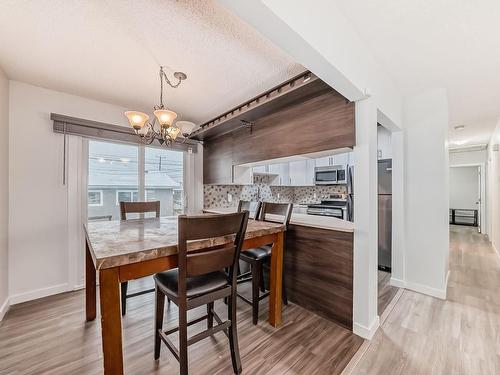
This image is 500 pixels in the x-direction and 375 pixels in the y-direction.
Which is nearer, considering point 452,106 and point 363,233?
point 363,233

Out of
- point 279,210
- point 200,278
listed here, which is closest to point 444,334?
point 279,210

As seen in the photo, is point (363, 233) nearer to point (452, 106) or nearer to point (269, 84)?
point (269, 84)

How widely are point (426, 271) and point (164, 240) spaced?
2.96m

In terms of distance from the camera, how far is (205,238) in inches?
50.5

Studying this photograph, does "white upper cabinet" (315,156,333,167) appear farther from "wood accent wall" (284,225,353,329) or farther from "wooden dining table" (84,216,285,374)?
"wooden dining table" (84,216,285,374)

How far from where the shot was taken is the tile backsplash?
4012 mm

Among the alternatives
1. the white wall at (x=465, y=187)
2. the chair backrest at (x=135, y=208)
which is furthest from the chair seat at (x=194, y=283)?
the white wall at (x=465, y=187)

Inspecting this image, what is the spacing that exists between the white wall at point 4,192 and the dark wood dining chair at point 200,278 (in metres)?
1.83

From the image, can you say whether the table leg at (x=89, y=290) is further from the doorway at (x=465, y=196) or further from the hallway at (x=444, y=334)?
the doorway at (x=465, y=196)

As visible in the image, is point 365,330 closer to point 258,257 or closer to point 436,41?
point 258,257

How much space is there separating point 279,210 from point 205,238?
3.59 feet

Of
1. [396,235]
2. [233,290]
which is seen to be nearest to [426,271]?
[396,235]

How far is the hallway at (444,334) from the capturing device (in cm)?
150

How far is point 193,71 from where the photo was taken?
2098 mm
